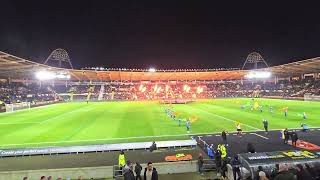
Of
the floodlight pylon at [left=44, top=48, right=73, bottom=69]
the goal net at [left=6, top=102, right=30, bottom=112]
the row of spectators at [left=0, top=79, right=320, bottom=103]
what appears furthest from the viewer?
the floodlight pylon at [left=44, top=48, right=73, bottom=69]

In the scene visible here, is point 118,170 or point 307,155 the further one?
point 118,170

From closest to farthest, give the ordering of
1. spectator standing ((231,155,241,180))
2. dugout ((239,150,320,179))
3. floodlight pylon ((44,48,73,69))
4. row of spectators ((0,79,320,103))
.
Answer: dugout ((239,150,320,179))
spectator standing ((231,155,241,180))
row of spectators ((0,79,320,103))
floodlight pylon ((44,48,73,69))

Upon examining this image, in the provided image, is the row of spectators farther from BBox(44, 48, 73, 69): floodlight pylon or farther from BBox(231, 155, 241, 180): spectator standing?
BBox(231, 155, 241, 180): spectator standing

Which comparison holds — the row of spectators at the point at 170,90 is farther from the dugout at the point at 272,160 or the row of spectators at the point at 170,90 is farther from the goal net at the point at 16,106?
the dugout at the point at 272,160

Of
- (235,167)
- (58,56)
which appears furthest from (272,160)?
(58,56)

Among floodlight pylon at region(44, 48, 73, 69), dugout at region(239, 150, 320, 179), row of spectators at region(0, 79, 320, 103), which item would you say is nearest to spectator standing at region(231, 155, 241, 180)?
dugout at region(239, 150, 320, 179)

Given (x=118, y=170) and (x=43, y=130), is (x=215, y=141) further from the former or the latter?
(x=43, y=130)

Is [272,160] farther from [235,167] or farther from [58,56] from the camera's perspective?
[58,56]

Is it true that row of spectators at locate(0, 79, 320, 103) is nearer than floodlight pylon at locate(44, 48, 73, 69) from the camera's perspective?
Yes

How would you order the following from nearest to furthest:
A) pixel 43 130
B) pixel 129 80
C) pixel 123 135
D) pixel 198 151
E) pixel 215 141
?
pixel 198 151 < pixel 215 141 < pixel 123 135 < pixel 43 130 < pixel 129 80

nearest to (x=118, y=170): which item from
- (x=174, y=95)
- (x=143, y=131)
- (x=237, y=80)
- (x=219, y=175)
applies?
(x=219, y=175)

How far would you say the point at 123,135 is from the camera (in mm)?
32844

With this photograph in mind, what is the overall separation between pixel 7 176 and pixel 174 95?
111 metres

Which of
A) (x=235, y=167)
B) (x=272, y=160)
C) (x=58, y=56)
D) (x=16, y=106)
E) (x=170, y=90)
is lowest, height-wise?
(x=235, y=167)
